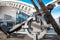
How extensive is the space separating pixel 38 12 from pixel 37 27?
0.22 metres

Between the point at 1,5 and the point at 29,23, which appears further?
the point at 1,5

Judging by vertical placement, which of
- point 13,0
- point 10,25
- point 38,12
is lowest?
point 10,25

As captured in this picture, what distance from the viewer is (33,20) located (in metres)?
2.71

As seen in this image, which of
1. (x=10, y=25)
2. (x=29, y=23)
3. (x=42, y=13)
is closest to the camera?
(x=42, y=13)

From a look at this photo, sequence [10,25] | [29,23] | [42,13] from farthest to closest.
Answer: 1. [10,25]
2. [29,23]
3. [42,13]

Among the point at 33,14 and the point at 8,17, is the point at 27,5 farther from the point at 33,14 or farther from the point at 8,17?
the point at 33,14

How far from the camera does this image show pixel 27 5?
11.5 feet

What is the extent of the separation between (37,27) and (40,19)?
13cm

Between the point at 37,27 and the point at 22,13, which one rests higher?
the point at 22,13

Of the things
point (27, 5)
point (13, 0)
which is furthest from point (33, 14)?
point (13, 0)

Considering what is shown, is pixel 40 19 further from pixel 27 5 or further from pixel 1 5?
pixel 1 5

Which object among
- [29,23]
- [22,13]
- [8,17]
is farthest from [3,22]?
[29,23]

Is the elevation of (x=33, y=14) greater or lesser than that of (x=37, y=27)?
greater

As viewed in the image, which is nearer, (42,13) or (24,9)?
(42,13)
